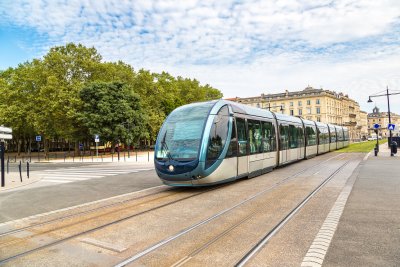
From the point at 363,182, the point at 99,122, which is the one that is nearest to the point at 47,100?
the point at 99,122

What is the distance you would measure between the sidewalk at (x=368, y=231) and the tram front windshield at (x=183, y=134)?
476 cm

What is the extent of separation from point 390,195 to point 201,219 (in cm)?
573

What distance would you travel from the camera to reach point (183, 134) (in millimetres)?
10453

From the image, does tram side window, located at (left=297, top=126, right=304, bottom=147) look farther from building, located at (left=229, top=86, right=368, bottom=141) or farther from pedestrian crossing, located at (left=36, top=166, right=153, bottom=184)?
building, located at (left=229, top=86, right=368, bottom=141)

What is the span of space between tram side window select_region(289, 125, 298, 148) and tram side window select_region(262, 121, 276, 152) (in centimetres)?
315

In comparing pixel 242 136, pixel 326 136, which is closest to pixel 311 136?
pixel 326 136

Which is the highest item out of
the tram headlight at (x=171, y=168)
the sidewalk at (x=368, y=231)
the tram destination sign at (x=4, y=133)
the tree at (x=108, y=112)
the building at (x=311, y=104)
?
the building at (x=311, y=104)

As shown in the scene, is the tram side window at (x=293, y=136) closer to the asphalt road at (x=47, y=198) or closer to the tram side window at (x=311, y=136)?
the tram side window at (x=311, y=136)

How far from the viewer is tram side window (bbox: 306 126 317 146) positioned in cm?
2275

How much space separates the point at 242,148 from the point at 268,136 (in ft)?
10.6

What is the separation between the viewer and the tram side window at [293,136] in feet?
59.6

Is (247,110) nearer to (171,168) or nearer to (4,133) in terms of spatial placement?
(171,168)

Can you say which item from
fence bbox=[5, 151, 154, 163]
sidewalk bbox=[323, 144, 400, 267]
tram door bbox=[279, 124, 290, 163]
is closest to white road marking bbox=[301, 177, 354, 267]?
sidewalk bbox=[323, 144, 400, 267]

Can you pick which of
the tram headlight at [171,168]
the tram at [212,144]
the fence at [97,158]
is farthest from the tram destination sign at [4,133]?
the fence at [97,158]
